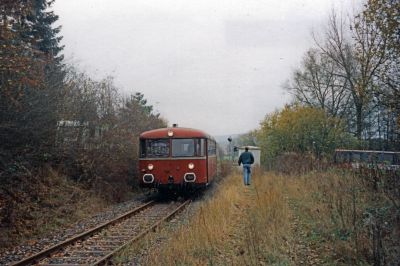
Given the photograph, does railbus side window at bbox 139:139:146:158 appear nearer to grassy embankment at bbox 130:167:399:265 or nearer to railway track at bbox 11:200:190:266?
railway track at bbox 11:200:190:266

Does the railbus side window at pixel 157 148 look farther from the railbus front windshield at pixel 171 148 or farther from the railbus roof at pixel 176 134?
the railbus roof at pixel 176 134

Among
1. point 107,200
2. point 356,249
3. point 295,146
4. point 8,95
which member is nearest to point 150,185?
point 107,200

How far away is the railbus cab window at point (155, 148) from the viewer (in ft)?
55.3

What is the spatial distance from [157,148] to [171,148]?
0.55 meters

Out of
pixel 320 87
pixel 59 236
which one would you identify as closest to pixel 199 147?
pixel 59 236

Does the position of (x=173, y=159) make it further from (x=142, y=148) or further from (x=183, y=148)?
(x=142, y=148)

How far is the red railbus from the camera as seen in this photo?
16562 millimetres

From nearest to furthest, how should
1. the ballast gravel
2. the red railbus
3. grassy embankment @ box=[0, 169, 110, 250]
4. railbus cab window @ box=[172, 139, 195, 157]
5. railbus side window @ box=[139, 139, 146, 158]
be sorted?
the ballast gravel < grassy embankment @ box=[0, 169, 110, 250] < the red railbus < railbus cab window @ box=[172, 139, 195, 157] < railbus side window @ box=[139, 139, 146, 158]

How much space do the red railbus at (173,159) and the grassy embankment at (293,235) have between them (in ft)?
16.5

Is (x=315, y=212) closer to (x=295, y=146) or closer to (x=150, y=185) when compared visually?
(x=150, y=185)

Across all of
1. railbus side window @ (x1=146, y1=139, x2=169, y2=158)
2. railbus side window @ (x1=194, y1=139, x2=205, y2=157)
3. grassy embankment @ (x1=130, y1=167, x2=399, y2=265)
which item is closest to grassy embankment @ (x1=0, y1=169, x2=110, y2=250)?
railbus side window @ (x1=146, y1=139, x2=169, y2=158)

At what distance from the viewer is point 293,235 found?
818 centimetres

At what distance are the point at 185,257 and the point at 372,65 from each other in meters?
8.46

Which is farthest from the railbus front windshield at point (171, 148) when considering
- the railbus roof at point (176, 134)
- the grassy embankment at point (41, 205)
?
the grassy embankment at point (41, 205)
